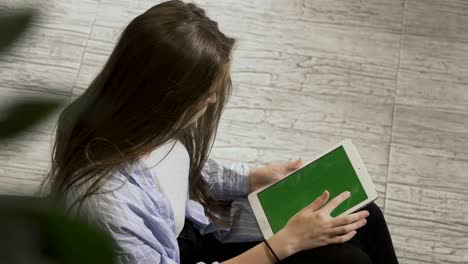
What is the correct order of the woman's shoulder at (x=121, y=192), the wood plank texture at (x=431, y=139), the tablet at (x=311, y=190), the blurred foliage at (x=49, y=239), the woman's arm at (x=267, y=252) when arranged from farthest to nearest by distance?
the wood plank texture at (x=431, y=139) → the tablet at (x=311, y=190) → the woman's arm at (x=267, y=252) → the woman's shoulder at (x=121, y=192) → the blurred foliage at (x=49, y=239)

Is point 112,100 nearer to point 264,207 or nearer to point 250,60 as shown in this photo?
point 264,207

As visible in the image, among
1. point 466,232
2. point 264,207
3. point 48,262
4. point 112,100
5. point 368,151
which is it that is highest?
point 48,262

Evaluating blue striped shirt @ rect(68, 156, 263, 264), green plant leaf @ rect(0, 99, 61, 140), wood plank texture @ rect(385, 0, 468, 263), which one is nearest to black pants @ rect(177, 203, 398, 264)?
blue striped shirt @ rect(68, 156, 263, 264)

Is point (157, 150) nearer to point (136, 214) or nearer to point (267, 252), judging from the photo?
point (136, 214)

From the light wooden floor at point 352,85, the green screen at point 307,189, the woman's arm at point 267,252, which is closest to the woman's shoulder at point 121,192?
the woman's arm at point 267,252

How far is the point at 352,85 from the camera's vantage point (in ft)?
6.47

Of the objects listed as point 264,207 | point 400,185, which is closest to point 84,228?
point 264,207

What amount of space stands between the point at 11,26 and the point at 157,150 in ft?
3.05

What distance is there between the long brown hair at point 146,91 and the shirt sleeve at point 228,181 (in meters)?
0.23

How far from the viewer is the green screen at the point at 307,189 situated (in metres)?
1.36

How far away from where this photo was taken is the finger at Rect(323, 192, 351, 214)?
4.29ft

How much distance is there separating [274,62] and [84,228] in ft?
5.92

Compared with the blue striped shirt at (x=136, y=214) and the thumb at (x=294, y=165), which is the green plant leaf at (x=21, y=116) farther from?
the thumb at (x=294, y=165)

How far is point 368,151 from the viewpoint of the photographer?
1.89 metres
